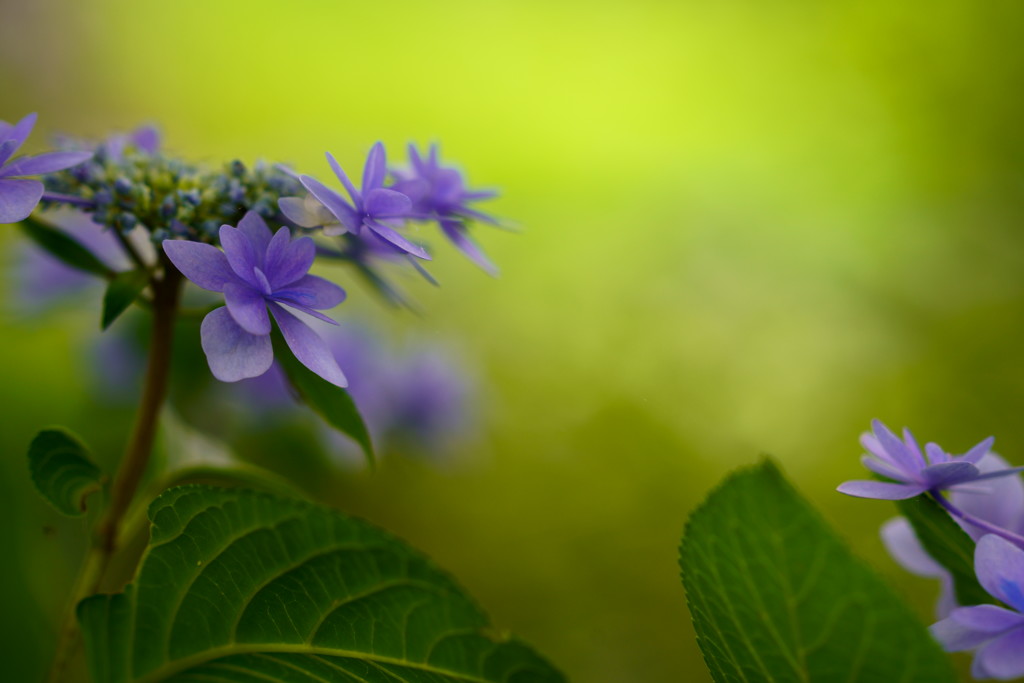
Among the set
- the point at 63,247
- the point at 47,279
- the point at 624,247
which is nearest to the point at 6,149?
the point at 63,247

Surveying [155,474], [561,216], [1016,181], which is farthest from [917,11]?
[155,474]

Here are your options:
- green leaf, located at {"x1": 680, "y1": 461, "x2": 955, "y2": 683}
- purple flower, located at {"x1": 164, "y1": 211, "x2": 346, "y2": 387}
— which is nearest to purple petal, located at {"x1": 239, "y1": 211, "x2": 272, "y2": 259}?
purple flower, located at {"x1": 164, "y1": 211, "x2": 346, "y2": 387}

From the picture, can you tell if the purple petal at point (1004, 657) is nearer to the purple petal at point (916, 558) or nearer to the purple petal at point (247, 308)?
the purple petal at point (916, 558)

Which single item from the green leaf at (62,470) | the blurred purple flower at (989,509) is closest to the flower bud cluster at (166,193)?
the green leaf at (62,470)

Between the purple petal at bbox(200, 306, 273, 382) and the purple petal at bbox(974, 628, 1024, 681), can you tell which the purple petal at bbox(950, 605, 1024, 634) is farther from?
the purple petal at bbox(200, 306, 273, 382)

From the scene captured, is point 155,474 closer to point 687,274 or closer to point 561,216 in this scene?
point 687,274
